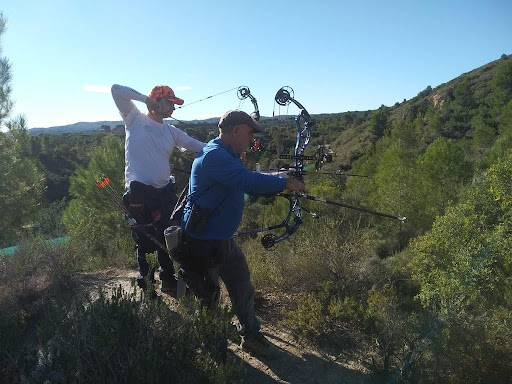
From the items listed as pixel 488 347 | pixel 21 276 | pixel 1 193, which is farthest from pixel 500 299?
pixel 1 193

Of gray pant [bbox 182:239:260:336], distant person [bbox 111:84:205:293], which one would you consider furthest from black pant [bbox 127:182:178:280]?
gray pant [bbox 182:239:260:336]

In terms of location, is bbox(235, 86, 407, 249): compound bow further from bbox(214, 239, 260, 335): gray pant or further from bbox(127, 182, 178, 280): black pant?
bbox(127, 182, 178, 280): black pant

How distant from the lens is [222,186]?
2.93 m

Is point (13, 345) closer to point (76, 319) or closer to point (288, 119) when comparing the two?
point (76, 319)

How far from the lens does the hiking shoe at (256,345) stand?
11.0ft

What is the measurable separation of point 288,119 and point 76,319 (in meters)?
2.95

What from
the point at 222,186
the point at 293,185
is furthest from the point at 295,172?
the point at 222,186

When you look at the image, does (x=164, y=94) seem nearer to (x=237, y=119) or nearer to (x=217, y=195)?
(x=237, y=119)

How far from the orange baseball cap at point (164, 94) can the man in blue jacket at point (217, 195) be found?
1.13 metres

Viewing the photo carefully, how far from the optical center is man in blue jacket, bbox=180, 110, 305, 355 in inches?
112

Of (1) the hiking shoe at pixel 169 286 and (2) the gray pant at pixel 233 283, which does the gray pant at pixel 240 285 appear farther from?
(1) the hiking shoe at pixel 169 286

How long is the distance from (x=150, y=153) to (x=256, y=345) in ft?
6.99

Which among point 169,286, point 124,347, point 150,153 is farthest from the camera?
point 169,286

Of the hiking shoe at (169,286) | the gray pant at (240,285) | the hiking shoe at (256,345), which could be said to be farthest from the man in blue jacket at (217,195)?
the hiking shoe at (169,286)
